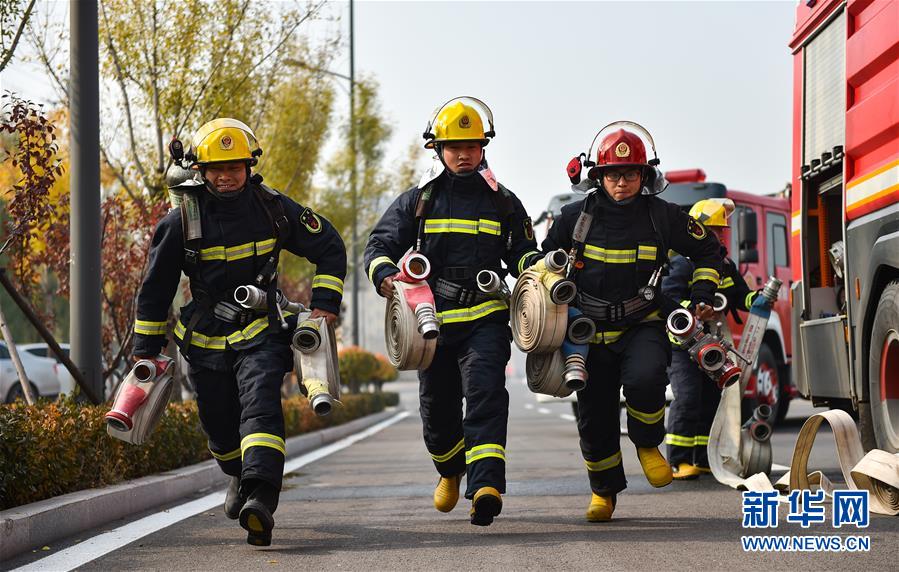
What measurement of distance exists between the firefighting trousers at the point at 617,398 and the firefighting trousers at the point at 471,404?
1.76 ft

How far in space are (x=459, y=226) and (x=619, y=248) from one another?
Answer: 2.71ft

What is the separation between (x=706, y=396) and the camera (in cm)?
986

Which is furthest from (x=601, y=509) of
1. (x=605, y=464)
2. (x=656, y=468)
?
(x=656, y=468)

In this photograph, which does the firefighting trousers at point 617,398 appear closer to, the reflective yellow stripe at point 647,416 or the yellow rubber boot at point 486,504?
the reflective yellow stripe at point 647,416

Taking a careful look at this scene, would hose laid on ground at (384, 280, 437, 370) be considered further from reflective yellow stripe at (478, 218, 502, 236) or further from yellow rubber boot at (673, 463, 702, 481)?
yellow rubber boot at (673, 463, 702, 481)

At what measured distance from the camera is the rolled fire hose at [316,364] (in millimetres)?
6281

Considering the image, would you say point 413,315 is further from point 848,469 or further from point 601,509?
point 848,469

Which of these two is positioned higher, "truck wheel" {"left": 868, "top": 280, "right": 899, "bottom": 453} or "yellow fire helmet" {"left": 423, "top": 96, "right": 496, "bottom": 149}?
"yellow fire helmet" {"left": 423, "top": 96, "right": 496, "bottom": 149}

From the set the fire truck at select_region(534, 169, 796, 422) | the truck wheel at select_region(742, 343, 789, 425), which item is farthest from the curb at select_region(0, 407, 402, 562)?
the truck wheel at select_region(742, 343, 789, 425)

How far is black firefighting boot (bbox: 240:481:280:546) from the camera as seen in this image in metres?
5.87

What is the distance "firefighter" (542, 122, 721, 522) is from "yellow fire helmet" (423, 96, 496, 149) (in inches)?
21.5

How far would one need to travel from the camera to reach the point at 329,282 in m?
6.62

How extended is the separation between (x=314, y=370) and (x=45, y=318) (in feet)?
21.7

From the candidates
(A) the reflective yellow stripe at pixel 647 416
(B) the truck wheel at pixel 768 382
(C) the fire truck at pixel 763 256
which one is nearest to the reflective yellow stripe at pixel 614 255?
(A) the reflective yellow stripe at pixel 647 416
